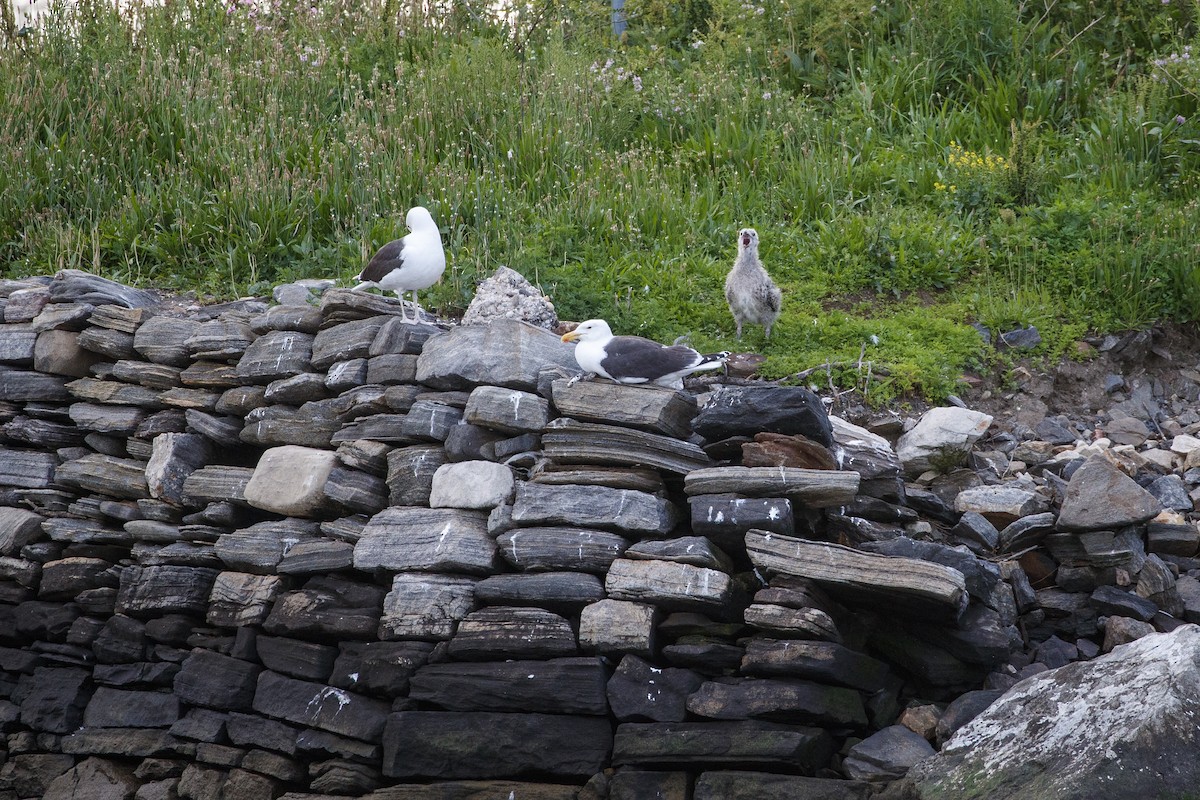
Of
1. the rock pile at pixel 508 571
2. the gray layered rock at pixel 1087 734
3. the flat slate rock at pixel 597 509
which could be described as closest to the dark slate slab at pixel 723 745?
the rock pile at pixel 508 571

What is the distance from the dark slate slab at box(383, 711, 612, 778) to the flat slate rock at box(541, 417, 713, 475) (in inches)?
51.1

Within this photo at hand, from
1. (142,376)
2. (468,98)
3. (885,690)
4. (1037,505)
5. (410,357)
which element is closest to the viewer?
(885,690)

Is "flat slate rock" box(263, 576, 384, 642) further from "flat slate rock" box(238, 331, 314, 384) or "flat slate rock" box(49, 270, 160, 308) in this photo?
"flat slate rock" box(49, 270, 160, 308)

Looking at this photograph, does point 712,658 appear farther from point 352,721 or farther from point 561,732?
point 352,721

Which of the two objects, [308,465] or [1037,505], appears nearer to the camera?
[1037,505]

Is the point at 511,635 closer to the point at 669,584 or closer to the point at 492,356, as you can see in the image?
the point at 669,584

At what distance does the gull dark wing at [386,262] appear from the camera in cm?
628

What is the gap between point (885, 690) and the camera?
507cm

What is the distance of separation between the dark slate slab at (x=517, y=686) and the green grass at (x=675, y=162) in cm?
242

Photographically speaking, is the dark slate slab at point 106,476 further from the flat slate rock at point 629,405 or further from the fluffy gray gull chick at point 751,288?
the fluffy gray gull chick at point 751,288

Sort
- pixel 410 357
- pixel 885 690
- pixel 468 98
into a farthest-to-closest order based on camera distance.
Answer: pixel 468 98, pixel 410 357, pixel 885 690

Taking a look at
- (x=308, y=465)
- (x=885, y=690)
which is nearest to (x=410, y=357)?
(x=308, y=465)

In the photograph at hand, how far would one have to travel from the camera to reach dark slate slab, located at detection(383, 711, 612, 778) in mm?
5203

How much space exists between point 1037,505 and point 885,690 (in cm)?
140
